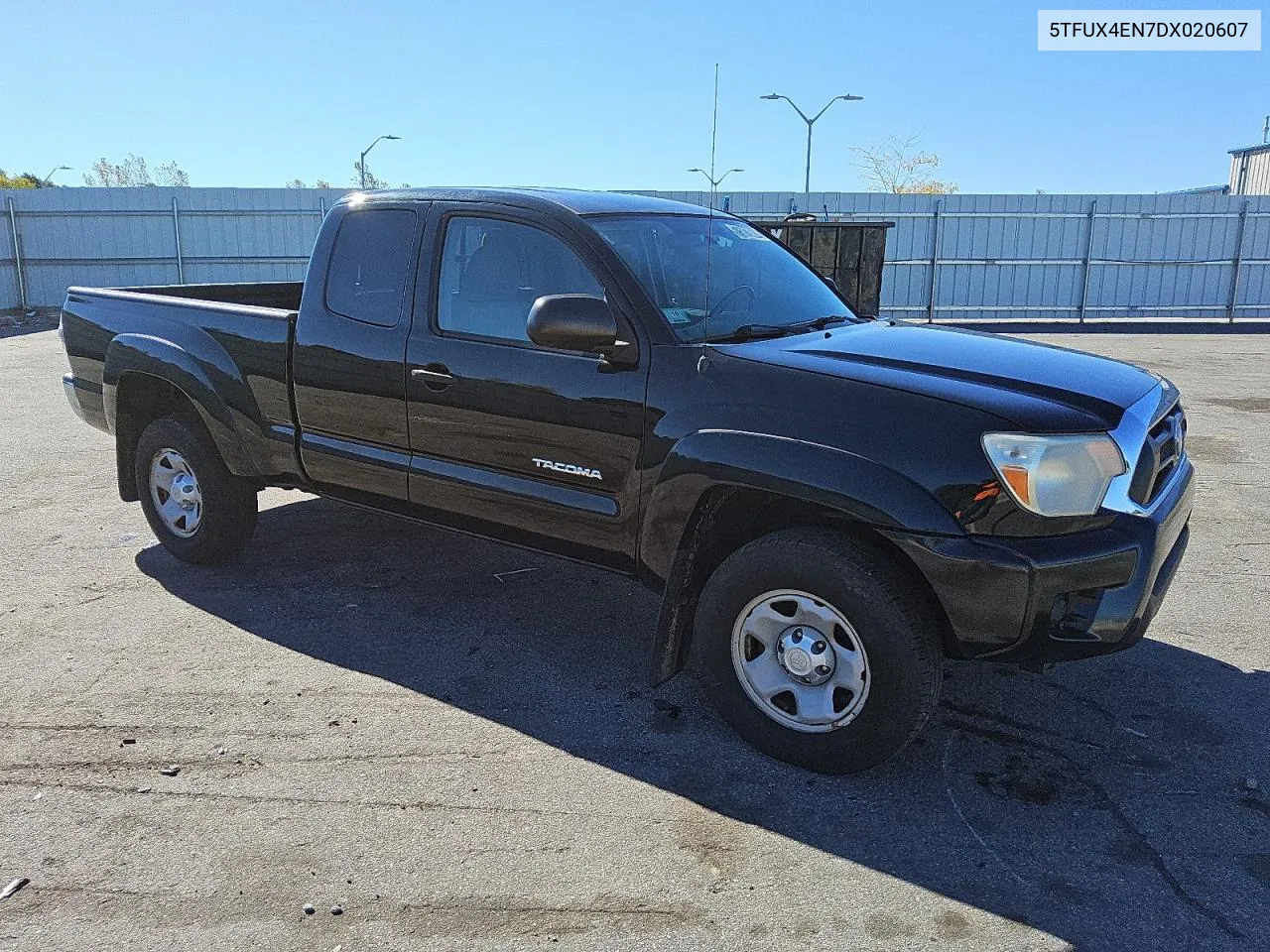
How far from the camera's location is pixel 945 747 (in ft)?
11.9

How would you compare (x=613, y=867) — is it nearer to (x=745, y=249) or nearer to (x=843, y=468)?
(x=843, y=468)

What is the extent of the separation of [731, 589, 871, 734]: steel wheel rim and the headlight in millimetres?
688

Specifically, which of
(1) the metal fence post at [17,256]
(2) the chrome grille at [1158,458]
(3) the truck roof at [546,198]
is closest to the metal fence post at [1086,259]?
(3) the truck roof at [546,198]

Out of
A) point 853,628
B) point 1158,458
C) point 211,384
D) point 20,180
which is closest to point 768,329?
point 853,628

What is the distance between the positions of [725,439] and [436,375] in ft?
4.60

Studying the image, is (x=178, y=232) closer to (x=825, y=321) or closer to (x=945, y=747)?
(x=825, y=321)

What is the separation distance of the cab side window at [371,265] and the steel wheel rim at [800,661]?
2.08 m

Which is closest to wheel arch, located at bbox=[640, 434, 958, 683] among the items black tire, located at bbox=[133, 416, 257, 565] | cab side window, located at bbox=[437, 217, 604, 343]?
cab side window, located at bbox=[437, 217, 604, 343]

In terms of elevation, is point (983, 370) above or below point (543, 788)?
above

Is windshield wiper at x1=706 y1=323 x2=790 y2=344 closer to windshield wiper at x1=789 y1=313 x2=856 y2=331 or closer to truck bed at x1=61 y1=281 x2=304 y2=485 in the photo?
windshield wiper at x1=789 y1=313 x2=856 y2=331

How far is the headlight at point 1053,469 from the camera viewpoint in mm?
3031

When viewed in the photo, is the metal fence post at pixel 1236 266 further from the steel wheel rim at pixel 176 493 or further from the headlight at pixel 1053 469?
the steel wheel rim at pixel 176 493

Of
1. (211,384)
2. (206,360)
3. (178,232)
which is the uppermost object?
(178,232)

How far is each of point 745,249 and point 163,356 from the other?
299cm
